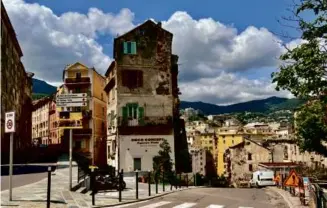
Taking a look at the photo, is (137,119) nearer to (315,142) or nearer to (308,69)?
(315,142)

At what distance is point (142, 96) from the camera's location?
147ft

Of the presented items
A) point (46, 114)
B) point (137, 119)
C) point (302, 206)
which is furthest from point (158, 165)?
point (46, 114)

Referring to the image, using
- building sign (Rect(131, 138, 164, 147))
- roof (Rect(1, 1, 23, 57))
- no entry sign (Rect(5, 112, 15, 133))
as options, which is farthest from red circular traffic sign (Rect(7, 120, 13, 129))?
roof (Rect(1, 1, 23, 57))

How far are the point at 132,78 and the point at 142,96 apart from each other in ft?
6.55

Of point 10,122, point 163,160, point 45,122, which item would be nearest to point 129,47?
point 163,160

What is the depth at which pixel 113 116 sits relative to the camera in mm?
46938

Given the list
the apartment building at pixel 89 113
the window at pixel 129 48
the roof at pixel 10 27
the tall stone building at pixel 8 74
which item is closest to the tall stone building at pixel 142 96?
the window at pixel 129 48

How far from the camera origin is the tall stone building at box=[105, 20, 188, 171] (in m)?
43.4

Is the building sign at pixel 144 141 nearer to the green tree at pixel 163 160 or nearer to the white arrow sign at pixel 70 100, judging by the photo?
the green tree at pixel 163 160

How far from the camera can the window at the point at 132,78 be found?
44.7 meters

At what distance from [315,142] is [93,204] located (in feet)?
88.4

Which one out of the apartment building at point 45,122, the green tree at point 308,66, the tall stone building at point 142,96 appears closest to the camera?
the green tree at point 308,66

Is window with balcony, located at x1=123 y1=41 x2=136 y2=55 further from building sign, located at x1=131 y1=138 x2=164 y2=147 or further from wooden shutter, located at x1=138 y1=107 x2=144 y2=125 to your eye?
building sign, located at x1=131 y1=138 x2=164 y2=147

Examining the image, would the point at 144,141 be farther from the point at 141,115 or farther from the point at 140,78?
the point at 140,78
